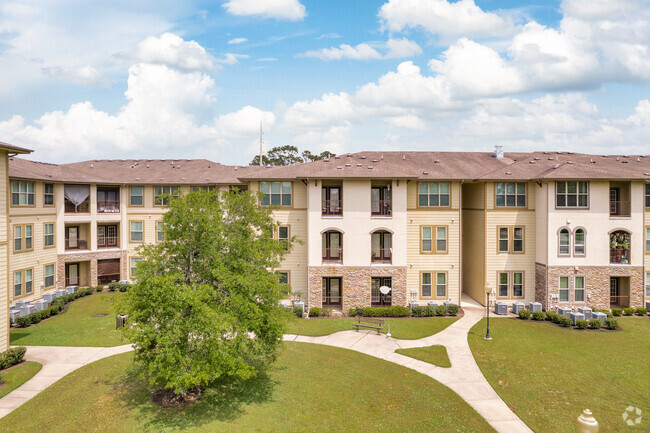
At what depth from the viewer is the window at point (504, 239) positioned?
2650 centimetres

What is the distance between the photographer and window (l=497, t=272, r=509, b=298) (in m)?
26.5

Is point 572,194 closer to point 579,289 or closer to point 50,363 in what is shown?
point 579,289

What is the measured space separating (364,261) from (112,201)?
891 inches

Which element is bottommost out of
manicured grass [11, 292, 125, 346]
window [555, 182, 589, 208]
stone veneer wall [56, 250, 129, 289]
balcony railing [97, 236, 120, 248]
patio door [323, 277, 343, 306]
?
manicured grass [11, 292, 125, 346]

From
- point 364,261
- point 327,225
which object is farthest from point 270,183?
point 364,261

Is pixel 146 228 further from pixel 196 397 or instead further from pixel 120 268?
pixel 196 397

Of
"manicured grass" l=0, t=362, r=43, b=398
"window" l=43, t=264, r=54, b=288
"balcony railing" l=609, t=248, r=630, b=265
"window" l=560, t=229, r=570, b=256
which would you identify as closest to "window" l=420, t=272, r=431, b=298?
"window" l=560, t=229, r=570, b=256

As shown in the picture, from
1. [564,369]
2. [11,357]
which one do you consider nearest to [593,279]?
[564,369]

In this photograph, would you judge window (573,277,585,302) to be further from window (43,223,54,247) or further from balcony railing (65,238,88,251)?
window (43,223,54,247)

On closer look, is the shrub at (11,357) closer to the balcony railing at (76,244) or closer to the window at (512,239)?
the balcony railing at (76,244)

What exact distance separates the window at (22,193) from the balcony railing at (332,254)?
2080cm

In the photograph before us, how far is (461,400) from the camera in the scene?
1402 centimetres

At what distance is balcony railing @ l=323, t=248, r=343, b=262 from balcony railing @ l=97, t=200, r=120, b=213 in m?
19.4

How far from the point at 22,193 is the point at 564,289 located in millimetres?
36667
